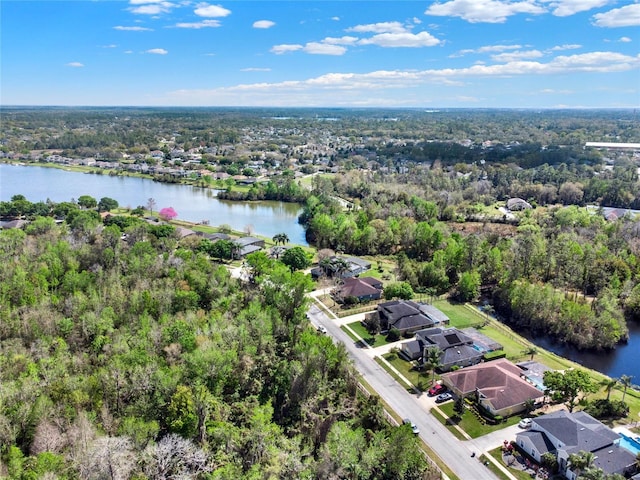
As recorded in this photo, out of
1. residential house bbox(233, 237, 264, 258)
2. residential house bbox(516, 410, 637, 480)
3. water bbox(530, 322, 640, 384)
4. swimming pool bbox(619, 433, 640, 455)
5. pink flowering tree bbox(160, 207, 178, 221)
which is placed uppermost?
pink flowering tree bbox(160, 207, 178, 221)

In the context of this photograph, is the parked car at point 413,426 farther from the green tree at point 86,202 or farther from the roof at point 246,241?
the green tree at point 86,202

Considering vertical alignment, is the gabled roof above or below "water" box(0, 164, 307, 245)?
below

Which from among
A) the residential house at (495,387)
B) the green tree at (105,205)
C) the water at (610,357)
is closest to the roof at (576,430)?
the residential house at (495,387)

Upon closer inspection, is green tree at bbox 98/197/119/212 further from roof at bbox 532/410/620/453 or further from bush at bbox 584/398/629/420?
bush at bbox 584/398/629/420

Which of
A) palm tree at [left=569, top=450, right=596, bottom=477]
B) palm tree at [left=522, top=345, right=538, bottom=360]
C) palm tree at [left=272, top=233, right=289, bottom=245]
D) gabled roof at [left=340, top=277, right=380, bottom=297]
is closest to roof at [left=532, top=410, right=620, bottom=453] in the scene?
palm tree at [left=569, top=450, right=596, bottom=477]

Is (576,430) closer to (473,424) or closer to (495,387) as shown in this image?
(495,387)

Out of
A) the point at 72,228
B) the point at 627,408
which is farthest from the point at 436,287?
the point at 72,228

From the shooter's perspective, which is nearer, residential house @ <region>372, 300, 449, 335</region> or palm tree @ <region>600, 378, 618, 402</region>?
palm tree @ <region>600, 378, 618, 402</region>
